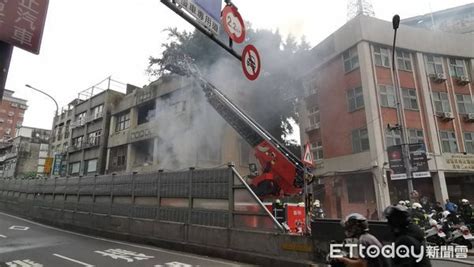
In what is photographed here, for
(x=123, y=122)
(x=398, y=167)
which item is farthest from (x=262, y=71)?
(x=123, y=122)

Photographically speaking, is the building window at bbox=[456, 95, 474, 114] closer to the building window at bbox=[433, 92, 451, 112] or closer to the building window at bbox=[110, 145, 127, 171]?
the building window at bbox=[433, 92, 451, 112]

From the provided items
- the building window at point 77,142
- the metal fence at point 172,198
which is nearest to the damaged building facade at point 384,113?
the metal fence at point 172,198

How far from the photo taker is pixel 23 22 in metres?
4.88

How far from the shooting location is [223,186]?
950 cm

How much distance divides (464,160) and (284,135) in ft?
41.8

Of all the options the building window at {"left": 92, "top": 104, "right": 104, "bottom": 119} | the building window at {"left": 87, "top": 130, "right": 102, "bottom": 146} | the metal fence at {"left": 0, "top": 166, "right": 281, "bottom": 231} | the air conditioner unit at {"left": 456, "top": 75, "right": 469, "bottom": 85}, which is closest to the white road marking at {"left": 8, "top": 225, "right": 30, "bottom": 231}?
the metal fence at {"left": 0, "top": 166, "right": 281, "bottom": 231}

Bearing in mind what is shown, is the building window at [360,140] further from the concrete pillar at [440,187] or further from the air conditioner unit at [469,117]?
the air conditioner unit at [469,117]

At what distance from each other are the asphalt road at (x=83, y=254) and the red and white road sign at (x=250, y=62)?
5.00 m

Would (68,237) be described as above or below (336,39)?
below

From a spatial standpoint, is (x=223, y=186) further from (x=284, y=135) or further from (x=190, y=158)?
(x=284, y=135)

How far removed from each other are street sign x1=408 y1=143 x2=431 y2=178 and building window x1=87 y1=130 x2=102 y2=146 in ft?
93.9

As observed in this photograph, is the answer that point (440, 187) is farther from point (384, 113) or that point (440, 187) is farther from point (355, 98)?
point (355, 98)

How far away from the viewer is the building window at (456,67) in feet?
71.0

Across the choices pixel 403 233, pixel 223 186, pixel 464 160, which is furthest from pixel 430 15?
pixel 403 233
